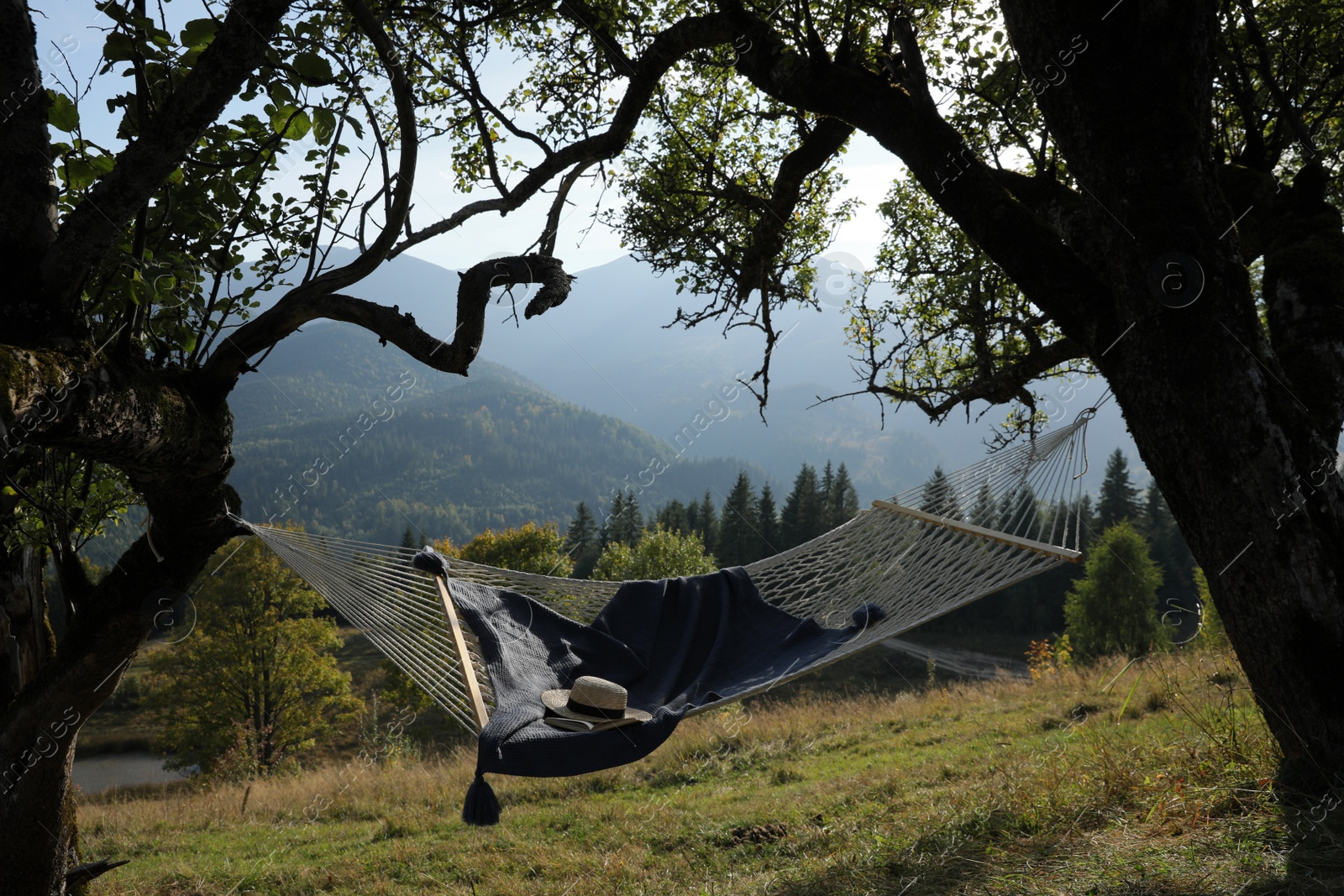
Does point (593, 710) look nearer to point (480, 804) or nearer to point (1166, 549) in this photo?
point (480, 804)

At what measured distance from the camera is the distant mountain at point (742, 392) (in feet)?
452

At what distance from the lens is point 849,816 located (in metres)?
2.95

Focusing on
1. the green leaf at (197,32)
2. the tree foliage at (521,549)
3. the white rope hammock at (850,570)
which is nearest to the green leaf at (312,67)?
the green leaf at (197,32)

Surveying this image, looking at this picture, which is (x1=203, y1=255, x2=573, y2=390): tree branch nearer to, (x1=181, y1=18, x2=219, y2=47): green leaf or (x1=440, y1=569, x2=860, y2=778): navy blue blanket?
(x1=181, y1=18, x2=219, y2=47): green leaf

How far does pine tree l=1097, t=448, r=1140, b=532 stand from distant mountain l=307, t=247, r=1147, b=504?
98369 millimetres

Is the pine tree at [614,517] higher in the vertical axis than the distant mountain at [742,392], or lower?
lower

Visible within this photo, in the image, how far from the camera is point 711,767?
4.41m

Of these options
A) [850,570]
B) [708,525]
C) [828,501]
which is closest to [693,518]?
Result: [708,525]

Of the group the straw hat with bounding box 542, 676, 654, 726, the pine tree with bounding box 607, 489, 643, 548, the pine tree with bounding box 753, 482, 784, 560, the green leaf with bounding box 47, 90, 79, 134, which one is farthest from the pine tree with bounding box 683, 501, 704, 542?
the green leaf with bounding box 47, 90, 79, 134

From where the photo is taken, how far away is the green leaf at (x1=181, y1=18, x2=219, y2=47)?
5.04 feet

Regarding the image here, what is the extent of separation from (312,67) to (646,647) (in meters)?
2.01

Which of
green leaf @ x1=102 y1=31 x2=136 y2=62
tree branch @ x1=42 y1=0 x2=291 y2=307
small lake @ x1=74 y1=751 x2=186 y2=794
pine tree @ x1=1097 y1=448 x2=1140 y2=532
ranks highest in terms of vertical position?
pine tree @ x1=1097 y1=448 x2=1140 y2=532

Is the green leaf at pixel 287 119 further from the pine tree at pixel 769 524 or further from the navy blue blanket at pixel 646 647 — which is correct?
the pine tree at pixel 769 524

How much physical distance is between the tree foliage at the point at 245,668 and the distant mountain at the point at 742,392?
10817cm
